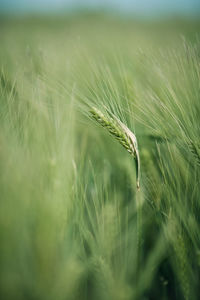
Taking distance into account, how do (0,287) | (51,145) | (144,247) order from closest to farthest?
1. (0,287)
2. (51,145)
3. (144,247)

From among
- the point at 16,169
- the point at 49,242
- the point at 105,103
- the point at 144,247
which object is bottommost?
the point at 144,247

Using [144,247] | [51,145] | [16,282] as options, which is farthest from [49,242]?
[144,247]

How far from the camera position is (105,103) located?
52 centimetres

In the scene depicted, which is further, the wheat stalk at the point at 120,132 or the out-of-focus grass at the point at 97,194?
the wheat stalk at the point at 120,132

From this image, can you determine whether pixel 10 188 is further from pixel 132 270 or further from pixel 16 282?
pixel 132 270

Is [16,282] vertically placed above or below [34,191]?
below

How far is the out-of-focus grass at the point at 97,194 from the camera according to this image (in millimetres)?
325

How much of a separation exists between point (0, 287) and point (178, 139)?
0.39 metres

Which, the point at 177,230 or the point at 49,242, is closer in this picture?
the point at 49,242

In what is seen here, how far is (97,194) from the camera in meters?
0.46

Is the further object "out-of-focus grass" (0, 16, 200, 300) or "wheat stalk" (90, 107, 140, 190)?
"wheat stalk" (90, 107, 140, 190)

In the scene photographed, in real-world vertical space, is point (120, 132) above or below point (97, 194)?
above

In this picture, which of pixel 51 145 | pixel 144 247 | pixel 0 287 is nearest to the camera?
pixel 0 287

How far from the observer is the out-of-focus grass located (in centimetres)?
32
